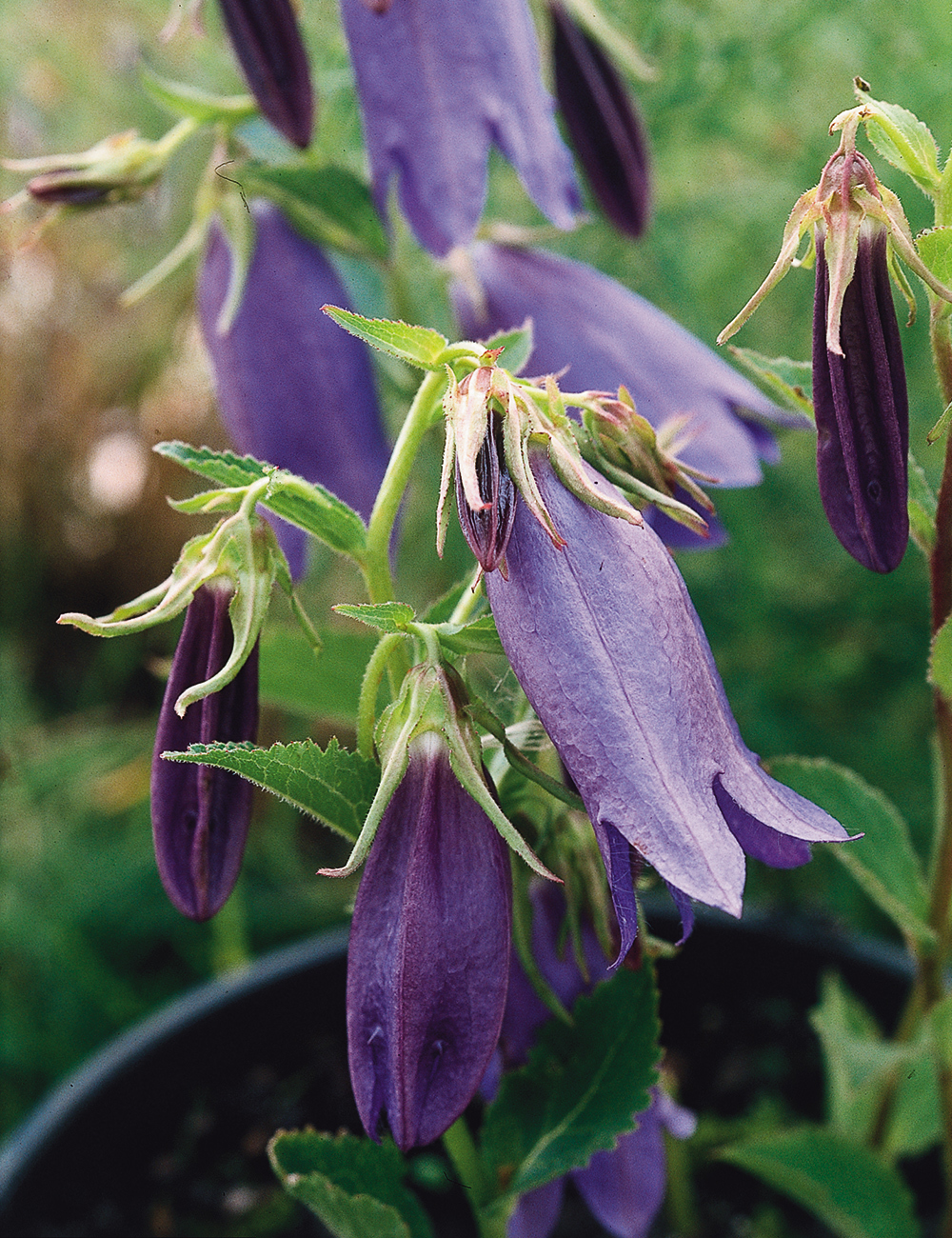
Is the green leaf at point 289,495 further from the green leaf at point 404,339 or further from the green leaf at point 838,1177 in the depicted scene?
the green leaf at point 838,1177

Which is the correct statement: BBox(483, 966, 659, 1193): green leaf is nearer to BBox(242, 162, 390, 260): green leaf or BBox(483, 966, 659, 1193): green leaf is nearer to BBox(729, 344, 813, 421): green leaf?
BBox(729, 344, 813, 421): green leaf

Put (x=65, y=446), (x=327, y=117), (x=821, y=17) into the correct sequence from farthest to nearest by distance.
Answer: (x=65, y=446) → (x=821, y=17) → (x=327, y=117)

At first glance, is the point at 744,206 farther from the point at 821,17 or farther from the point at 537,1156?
the point at 537,1156

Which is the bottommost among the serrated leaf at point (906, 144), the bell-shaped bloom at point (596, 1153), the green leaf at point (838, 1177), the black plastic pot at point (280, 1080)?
the black plastic pot at point (280, 1080)

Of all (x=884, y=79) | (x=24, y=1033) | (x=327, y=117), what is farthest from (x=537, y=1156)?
(x=884, y=79)

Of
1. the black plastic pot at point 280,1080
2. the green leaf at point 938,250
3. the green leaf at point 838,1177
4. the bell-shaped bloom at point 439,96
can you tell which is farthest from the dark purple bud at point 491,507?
the black plastic pot at point 280,1080

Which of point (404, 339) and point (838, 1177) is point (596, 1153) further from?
point (404, 339)
